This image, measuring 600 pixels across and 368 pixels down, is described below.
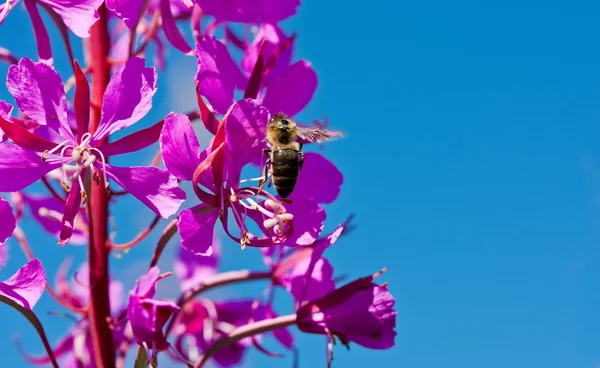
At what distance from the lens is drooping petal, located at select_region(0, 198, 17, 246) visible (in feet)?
9.88

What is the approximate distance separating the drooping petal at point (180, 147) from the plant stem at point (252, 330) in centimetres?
91

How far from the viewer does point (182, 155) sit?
3.09 metres

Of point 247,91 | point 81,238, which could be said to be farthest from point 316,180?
point 81,238

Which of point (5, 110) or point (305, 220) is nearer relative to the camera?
point (5, 110)

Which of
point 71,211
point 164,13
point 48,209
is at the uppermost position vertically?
point 164,13

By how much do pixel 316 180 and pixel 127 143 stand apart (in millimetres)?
935

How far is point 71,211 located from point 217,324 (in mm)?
1763

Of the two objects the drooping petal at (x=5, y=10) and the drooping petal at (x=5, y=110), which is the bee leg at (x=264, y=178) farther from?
the drooping petal at (x=5, y=10)

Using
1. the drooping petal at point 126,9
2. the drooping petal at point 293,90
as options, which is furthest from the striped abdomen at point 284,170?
the drooping petal at point 126,9

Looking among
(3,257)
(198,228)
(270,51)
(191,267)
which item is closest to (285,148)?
(198,228)

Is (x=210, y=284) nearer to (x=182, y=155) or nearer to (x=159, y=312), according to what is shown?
(x=159, y=312)

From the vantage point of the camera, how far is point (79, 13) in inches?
133

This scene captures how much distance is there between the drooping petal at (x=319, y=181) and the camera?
11.9ft

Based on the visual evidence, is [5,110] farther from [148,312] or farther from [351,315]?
[351,315]
